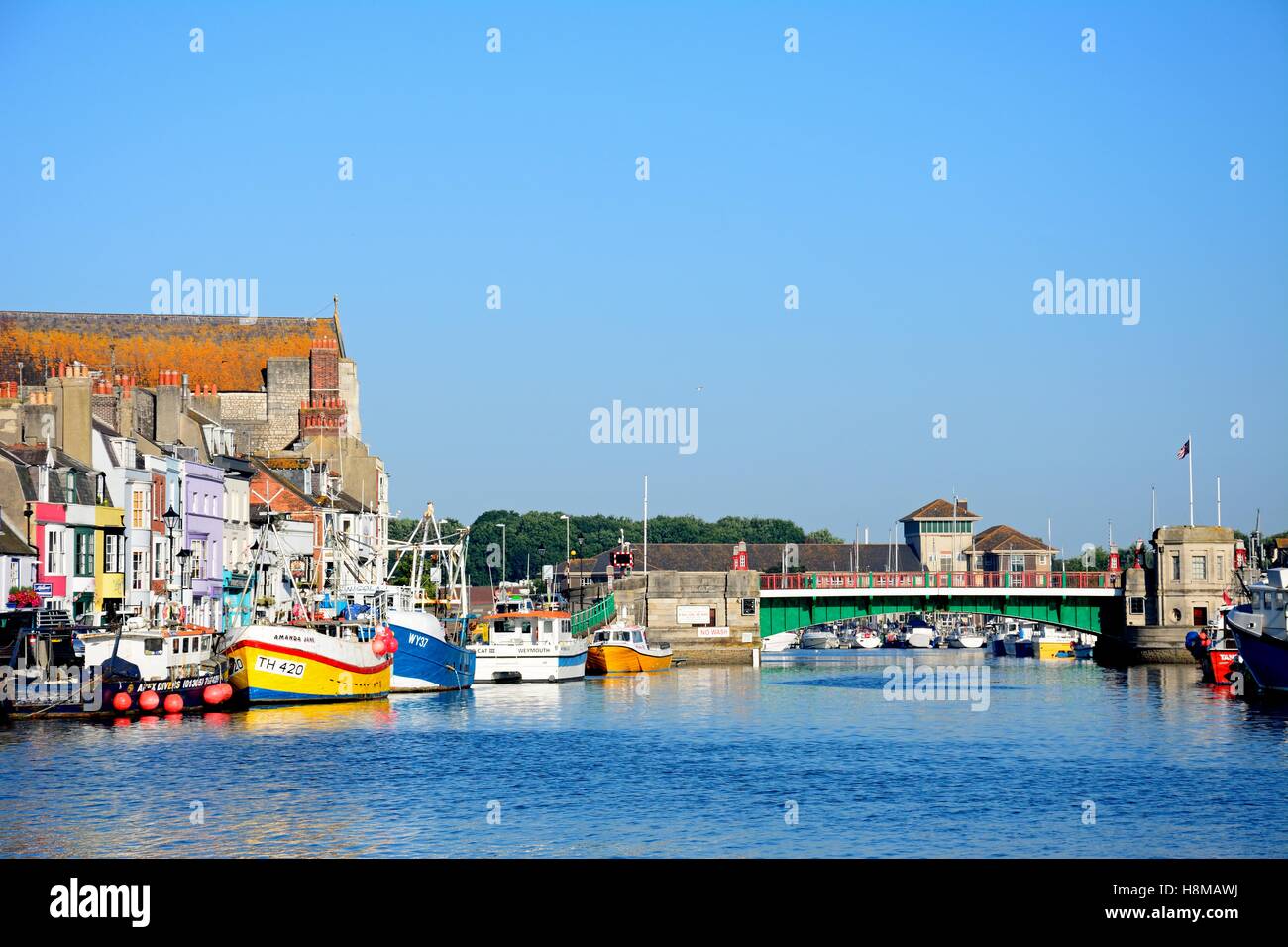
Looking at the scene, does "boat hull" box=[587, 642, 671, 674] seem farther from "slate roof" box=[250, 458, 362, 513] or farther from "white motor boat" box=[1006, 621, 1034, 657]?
"white motor boat" box=[1006, 621, 1034, 657]

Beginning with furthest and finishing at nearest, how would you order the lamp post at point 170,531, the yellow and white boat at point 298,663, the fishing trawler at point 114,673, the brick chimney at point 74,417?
1. the lamp post at point 170,531
2. the brick chimney at point 74,417
3. the yellow and white boat at point 298,663
4. the fishing trawler at point 114,673

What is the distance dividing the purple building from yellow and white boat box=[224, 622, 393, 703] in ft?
61.0

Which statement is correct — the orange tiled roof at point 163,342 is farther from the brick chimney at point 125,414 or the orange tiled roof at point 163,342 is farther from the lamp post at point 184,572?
the lamp post at point 184,572

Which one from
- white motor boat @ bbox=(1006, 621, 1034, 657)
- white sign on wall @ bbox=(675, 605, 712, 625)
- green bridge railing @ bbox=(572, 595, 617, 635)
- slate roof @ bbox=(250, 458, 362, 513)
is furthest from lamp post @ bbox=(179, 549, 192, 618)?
white motor boat @ bbox=(1006, 621, 1034, 657)

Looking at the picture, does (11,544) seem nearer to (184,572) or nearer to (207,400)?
(184,572)

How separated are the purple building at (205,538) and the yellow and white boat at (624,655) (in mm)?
24972

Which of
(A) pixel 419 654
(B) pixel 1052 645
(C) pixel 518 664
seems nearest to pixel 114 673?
(A) pixel 419 654

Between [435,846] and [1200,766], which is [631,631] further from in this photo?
[435,846]

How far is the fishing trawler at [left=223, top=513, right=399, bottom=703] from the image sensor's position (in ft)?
222

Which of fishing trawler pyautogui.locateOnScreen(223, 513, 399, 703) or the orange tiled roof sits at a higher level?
the orange tiled roof

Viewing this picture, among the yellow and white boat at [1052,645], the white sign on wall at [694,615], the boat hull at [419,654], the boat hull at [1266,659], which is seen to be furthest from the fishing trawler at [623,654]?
the yellow and white boat at [1052,645]

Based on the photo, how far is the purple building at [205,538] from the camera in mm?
89688

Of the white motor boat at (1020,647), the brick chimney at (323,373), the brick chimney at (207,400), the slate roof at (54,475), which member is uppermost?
the brick chimney at (323,373)
